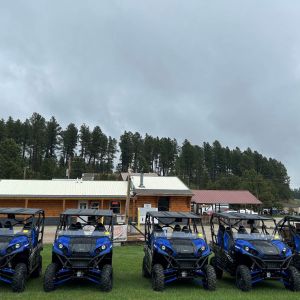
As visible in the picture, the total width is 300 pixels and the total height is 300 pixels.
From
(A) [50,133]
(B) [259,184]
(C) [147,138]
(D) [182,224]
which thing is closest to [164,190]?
(D) [182,224]

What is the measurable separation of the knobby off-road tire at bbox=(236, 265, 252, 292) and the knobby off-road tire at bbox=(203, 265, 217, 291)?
667 mm

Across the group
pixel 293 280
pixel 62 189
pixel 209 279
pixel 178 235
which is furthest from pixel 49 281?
pixel 62 189

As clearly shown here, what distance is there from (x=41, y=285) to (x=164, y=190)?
25.6 meters

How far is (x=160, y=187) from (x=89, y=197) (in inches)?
271

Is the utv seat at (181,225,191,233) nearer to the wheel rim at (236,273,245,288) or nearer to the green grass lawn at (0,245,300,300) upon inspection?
the green grass lawn at (0,245,300,300)

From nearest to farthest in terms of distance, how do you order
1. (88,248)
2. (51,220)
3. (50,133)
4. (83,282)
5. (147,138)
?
(88,248) → (83,282) → (51,220) → (50,133) → (147,138)

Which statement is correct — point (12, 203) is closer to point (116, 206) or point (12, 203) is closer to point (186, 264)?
point (116, 206)

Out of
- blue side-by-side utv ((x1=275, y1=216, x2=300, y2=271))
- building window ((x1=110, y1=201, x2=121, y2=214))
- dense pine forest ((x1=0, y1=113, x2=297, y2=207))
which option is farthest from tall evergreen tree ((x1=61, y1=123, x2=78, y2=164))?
blue side-by-side utv ((x1=275, y1=216, x2=300, y2=271))

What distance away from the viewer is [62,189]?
35.6 metres

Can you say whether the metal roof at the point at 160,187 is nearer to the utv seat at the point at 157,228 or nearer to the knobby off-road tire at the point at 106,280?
the utv seat at the point at 157,228

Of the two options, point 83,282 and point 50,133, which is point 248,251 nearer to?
point 83,282

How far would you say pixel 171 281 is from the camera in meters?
9.70

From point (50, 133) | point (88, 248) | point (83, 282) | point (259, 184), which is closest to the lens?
point (88, 248)

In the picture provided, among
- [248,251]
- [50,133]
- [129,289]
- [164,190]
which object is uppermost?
[50,133]
